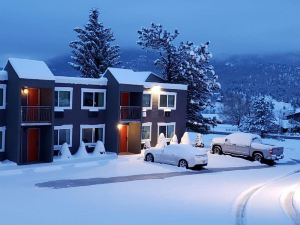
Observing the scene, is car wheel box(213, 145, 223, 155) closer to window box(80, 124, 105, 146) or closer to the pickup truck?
the pickup truck

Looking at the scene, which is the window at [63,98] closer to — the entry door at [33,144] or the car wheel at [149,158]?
the entry door at [33,144]

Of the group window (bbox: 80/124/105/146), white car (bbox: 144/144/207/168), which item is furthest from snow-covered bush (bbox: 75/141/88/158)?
white car (bbox: 144/144/207/168)

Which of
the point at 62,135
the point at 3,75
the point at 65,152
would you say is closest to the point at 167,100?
the point at 62,135

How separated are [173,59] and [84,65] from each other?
12765 mm

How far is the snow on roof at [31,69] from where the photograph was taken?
90.1ft

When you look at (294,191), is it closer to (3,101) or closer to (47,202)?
(47,202)

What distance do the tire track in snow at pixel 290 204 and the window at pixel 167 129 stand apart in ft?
53.8

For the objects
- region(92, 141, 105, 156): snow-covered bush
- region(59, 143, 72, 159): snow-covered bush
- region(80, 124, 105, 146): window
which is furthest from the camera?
region(80, 124, 105, 146): window

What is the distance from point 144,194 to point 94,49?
122 ft

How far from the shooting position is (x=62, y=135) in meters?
31.5

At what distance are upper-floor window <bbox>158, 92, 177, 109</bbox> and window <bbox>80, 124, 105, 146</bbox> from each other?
637 centimetres

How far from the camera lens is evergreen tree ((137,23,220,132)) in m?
45.9

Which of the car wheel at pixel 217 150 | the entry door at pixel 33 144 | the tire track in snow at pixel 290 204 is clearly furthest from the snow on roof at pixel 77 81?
the tire track in snow at pixel 290 204

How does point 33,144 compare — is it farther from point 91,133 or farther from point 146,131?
point 146,131
